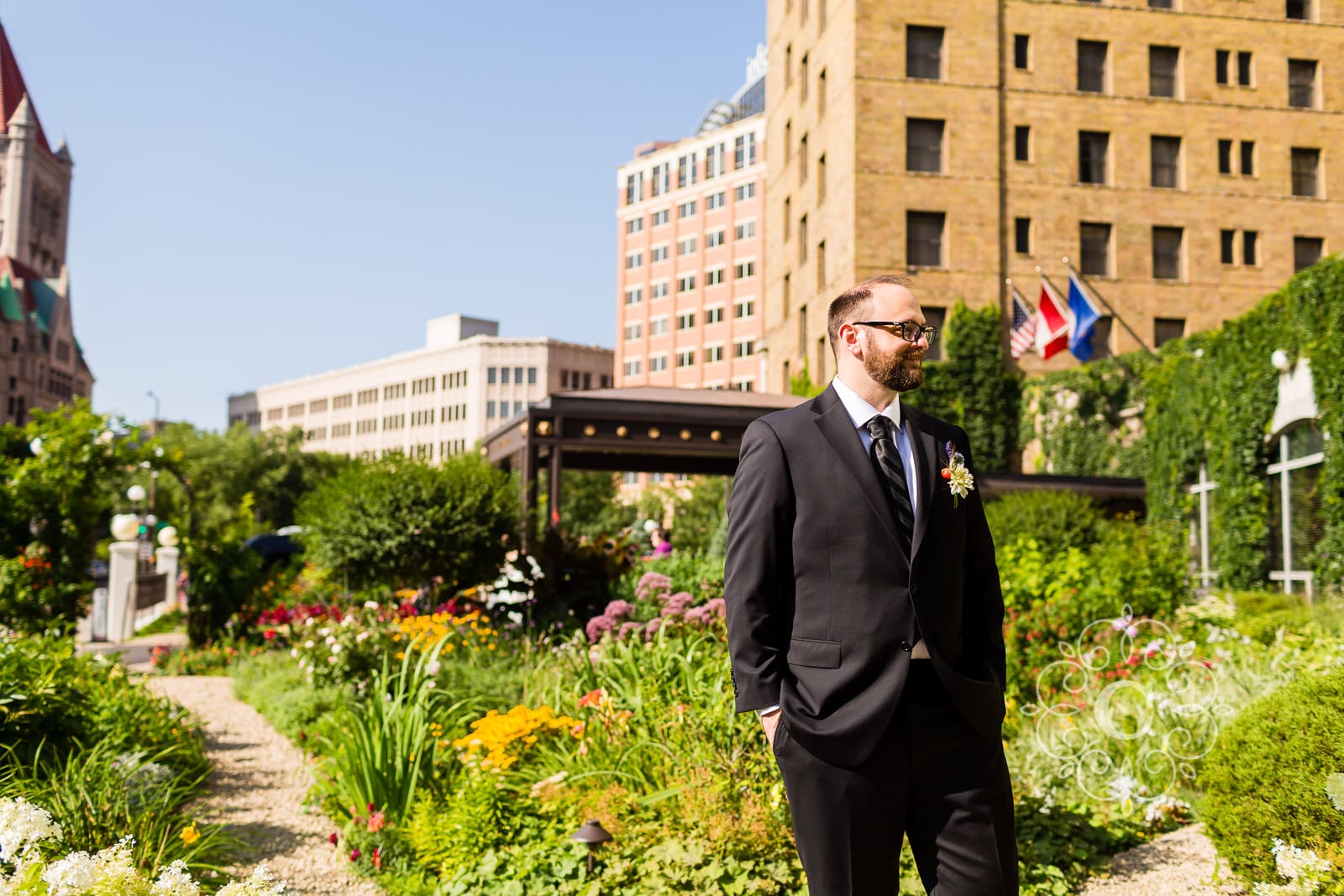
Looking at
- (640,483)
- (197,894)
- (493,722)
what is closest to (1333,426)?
(493,722)

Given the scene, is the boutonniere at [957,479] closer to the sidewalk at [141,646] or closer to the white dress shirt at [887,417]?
the white dress shirt at [887,417]

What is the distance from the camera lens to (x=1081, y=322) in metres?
24.8

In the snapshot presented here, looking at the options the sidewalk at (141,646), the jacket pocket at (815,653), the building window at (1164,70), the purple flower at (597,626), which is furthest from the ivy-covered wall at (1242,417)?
the sidewalk at (141,646)

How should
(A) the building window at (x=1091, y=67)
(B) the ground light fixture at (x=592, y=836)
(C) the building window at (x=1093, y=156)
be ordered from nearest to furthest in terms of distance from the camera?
(B) the ground light fixture at (x=592, y=836), (C) the building window at (x=1093, y=156), (A) the building window at (x=1091, y=67)

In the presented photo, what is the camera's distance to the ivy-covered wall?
51.1 feet

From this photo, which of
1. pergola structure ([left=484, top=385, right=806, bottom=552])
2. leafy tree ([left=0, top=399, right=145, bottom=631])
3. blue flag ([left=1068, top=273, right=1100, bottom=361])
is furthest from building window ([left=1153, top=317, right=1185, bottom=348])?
leafy tree ([left=0, top=399, right=145, bottom=631])

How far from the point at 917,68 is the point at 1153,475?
1481 centimetres

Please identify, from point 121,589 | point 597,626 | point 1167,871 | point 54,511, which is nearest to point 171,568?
point 121,589

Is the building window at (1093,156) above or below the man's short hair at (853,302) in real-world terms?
above

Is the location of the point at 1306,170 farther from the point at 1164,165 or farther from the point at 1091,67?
the point at 1091,67

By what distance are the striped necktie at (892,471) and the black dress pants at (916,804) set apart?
37 centimetres

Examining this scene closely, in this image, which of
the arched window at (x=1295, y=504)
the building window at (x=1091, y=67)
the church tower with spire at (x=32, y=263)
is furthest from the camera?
the church tower with spire at (x=32, y=263)

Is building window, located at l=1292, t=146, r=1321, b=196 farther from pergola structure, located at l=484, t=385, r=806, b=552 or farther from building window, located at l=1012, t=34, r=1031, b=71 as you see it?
pergola structure, located at l=484, t=385, r=806, b=552

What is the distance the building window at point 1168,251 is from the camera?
31.9m
